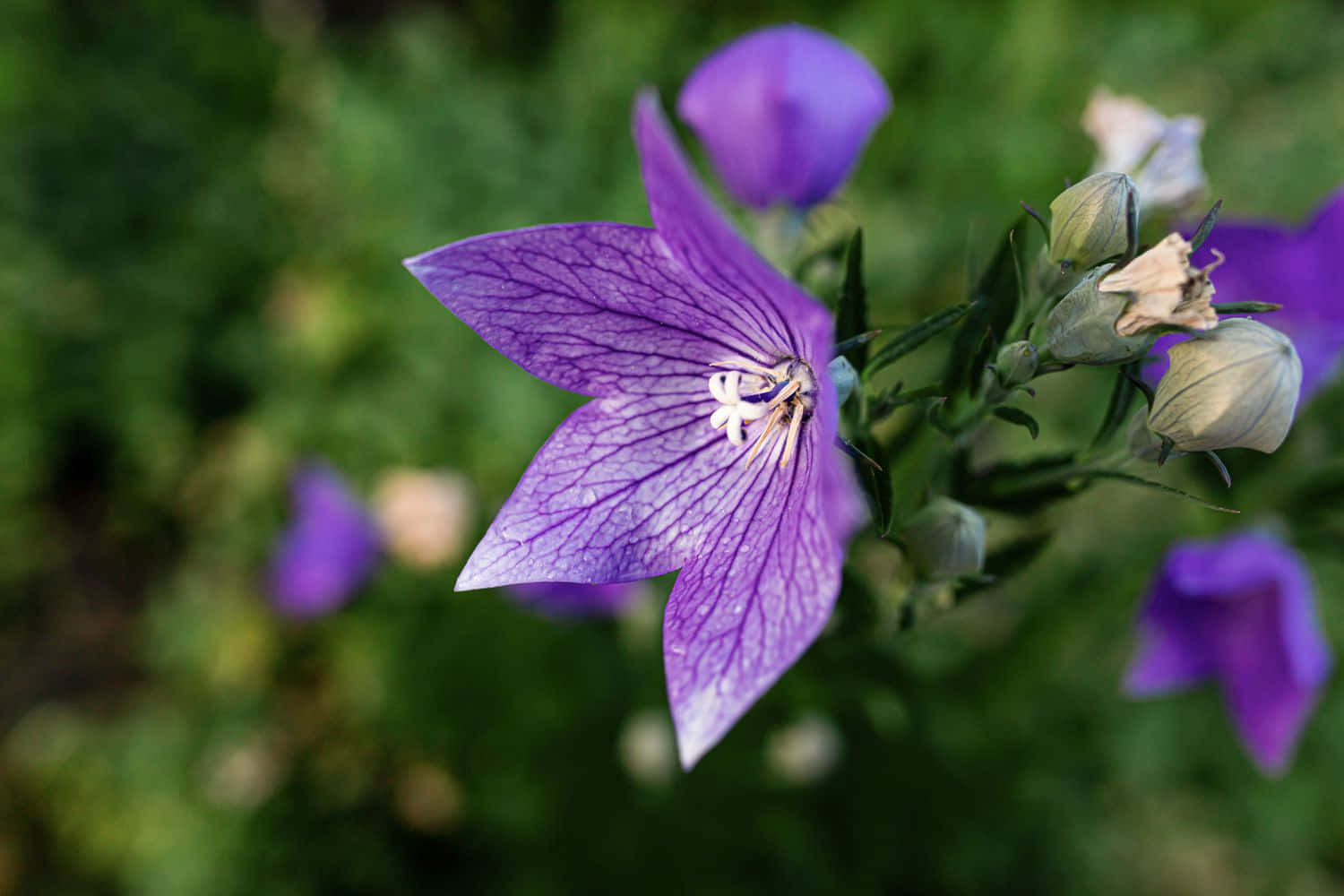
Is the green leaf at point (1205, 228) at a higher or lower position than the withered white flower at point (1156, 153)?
higher

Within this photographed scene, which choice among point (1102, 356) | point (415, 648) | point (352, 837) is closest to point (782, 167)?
point (1102, 356)

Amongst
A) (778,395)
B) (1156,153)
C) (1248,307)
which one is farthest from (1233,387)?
(1156,153)

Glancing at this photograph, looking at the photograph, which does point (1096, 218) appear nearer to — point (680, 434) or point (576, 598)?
point (680, 434)

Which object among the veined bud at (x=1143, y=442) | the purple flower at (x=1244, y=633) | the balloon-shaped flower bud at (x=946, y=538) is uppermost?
the veined bud at (x=1143, y=442)

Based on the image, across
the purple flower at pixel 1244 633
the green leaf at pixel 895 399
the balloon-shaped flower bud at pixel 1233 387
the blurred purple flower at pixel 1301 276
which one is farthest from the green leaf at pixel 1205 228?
the purple flower at pixel 1244 633

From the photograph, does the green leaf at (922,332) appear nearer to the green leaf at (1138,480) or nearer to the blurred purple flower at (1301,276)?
the green leaf at (1138,480)

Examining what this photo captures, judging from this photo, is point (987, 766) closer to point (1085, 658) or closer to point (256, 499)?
point (1085, 658)

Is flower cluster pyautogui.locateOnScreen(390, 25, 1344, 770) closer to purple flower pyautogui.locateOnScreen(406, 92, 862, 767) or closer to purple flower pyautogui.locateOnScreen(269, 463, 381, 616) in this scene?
purple flower pyautogui.locateOnScreen(406, 92, 862, 767)
